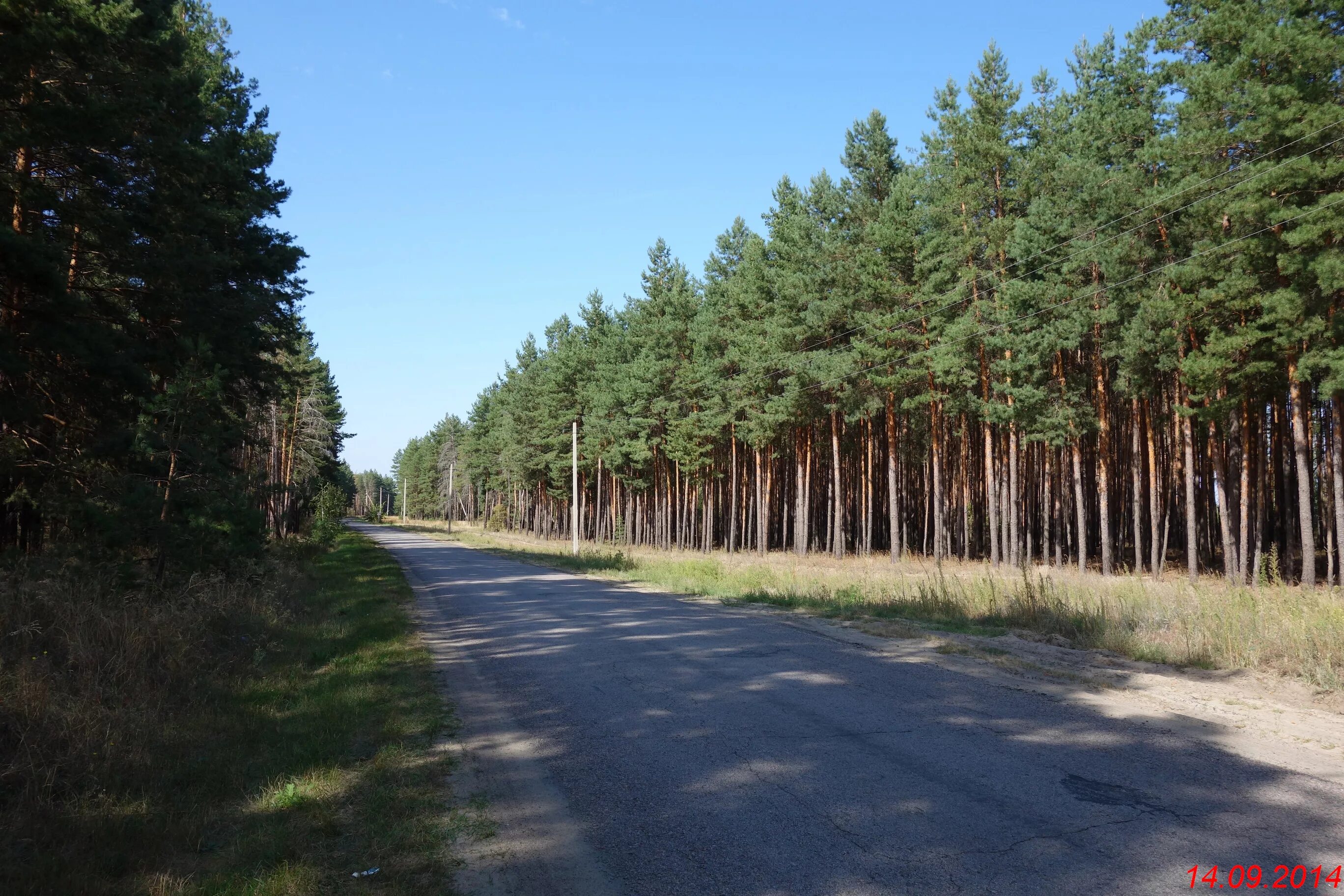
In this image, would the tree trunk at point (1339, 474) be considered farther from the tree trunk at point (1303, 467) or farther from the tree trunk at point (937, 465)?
the tree trunk at point (937, 465)

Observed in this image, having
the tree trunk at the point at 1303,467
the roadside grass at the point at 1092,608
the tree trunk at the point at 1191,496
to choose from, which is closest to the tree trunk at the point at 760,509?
the roadside grass at the point at 1092,608

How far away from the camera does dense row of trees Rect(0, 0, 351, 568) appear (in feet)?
31.3

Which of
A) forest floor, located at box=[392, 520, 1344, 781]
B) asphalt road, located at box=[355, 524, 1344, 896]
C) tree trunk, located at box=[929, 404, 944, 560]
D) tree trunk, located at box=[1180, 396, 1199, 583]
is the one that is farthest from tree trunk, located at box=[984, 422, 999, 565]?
asphalt road, located at box=[355, 524, 1344, 896]

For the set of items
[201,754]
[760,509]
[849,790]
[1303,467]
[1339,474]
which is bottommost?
[201,754]

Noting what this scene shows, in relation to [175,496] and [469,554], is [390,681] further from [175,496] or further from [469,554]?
[469,554]

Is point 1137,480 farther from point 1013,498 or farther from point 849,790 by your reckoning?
point 849,790

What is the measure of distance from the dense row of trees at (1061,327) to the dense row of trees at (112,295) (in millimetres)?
18816

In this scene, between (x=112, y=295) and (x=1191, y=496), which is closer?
(x=112, y=295)

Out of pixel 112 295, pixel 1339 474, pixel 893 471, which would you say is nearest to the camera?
pixel 112 295

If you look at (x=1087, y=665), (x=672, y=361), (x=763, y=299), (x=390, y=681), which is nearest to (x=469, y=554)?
(x=672, y=361)
